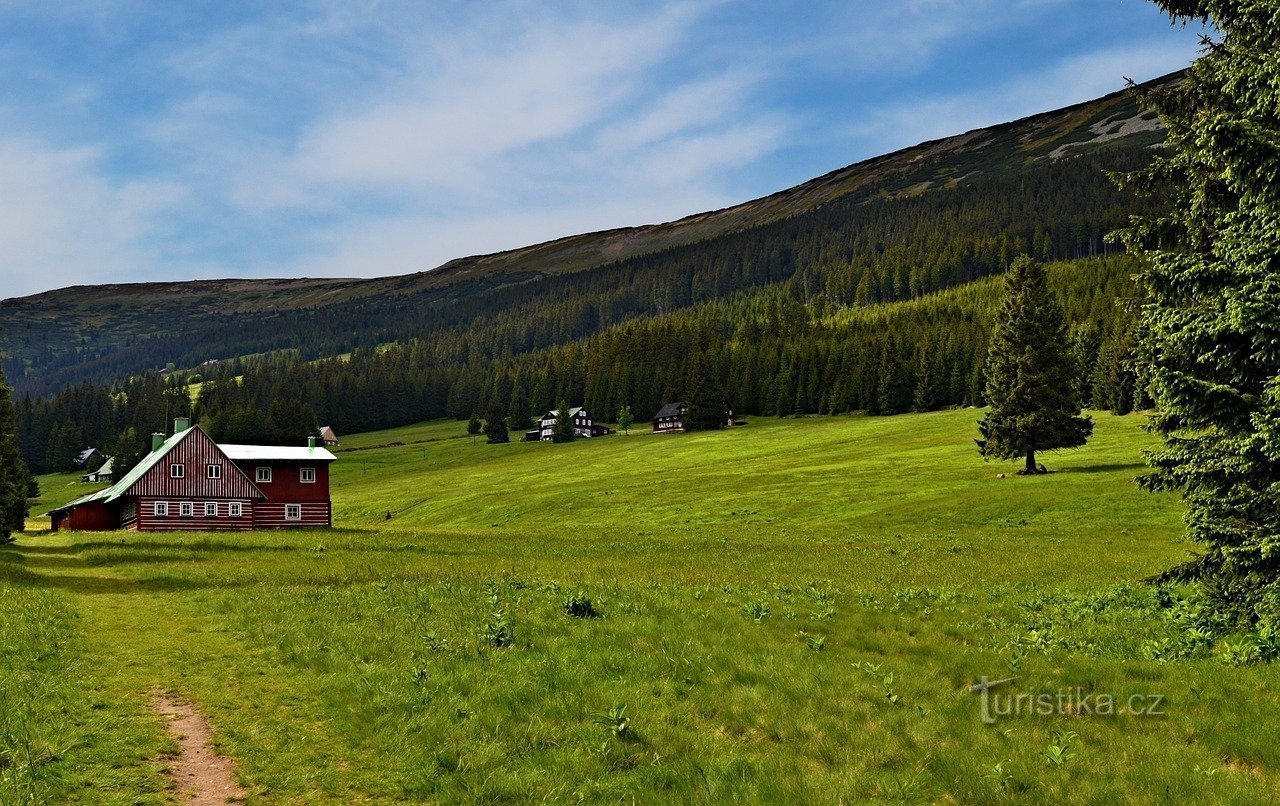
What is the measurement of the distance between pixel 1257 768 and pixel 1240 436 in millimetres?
7203

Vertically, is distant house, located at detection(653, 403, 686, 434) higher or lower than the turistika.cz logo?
higher

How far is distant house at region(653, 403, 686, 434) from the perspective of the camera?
168m

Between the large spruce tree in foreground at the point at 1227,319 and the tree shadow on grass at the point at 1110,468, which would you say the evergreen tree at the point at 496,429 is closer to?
the tree shadow on grass at the point at 1110,468

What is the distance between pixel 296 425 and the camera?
579ft

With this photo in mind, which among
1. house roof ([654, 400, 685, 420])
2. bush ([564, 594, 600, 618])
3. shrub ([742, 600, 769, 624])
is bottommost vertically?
shrub ([742, 600, 769, 624])

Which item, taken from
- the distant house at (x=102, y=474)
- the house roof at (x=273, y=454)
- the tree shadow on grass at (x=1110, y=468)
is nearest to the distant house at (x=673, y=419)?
the house roof at (x=273, y=454)

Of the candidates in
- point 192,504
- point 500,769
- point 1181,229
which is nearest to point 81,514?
point 192,504

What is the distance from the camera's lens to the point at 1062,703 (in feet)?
38.0

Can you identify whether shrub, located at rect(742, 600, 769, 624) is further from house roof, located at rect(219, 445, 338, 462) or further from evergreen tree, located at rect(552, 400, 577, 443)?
evergreen tree, located at rect(552, 400, 577, 443)

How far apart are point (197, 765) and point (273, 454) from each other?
65.3 metres

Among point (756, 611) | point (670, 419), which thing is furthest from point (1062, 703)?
point (670, 419)

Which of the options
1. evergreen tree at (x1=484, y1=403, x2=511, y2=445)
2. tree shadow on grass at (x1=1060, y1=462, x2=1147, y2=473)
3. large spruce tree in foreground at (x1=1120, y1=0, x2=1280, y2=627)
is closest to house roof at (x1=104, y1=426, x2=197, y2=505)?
large spruce tree in foreground at (x1=1120, y1=0, x2=1280, y2=627)

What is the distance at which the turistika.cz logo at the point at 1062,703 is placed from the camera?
11.2 meters

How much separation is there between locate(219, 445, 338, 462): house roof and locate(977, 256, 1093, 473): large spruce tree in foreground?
55587 millimetres
